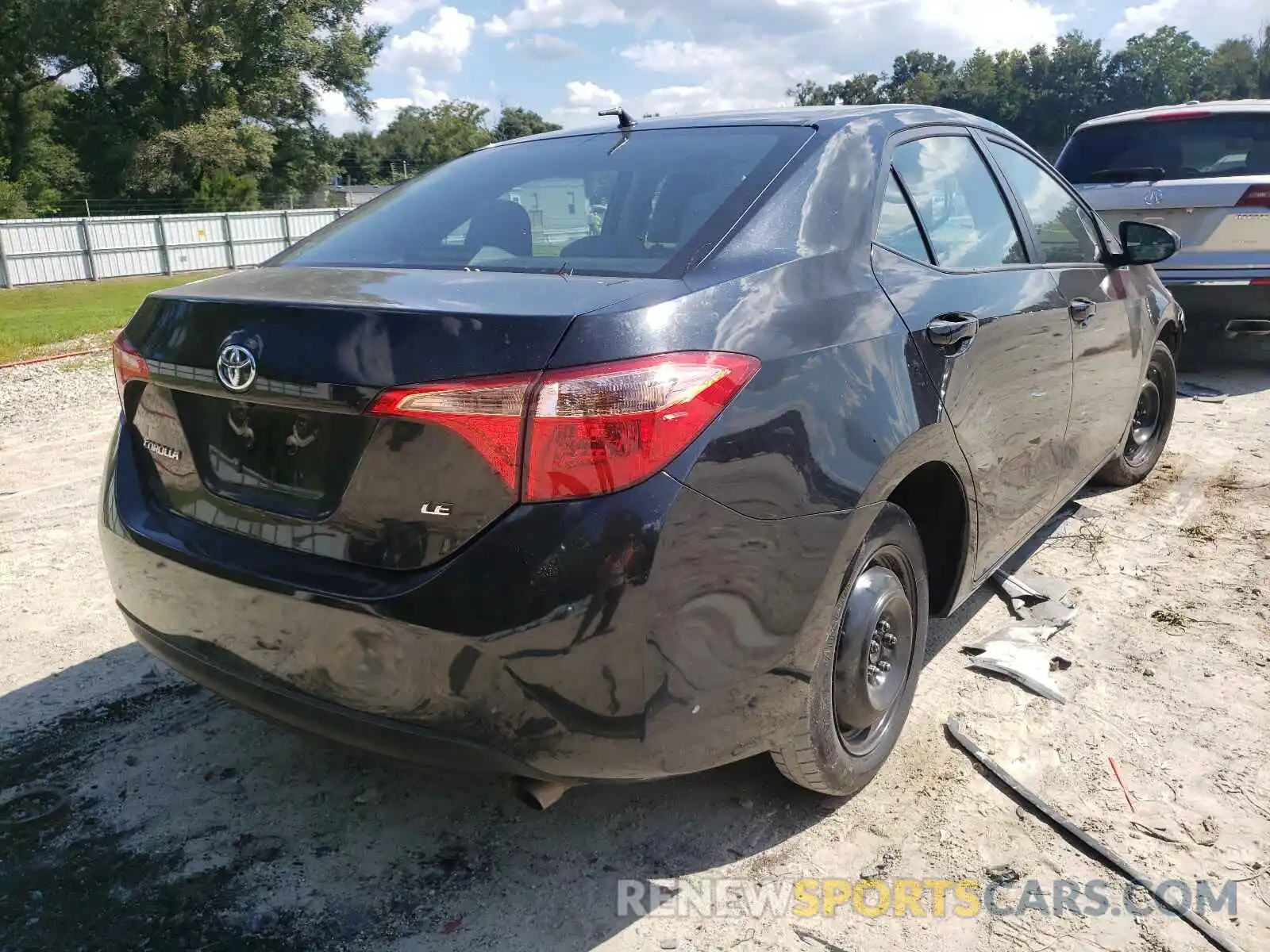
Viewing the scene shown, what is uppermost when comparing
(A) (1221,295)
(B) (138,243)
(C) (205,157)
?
(C) (205,157)

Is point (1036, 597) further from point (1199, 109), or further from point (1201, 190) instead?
point (1199, 109)

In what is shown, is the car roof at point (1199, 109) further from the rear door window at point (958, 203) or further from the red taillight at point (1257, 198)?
the rear door window at point (958, 203)

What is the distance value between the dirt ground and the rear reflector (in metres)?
0.68

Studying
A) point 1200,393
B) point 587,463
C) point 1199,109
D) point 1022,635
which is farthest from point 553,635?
point 1199,109

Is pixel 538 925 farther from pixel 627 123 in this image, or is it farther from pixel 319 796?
pixel 627 123

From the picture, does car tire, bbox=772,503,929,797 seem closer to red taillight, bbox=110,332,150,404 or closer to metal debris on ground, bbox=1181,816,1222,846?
metal debris on ground, bbox=1181,816,1222,846

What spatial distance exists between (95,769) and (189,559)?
1.00m

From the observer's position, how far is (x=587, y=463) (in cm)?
185

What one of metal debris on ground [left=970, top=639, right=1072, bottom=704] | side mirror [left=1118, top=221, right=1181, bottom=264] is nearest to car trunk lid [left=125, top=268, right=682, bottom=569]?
metal debris on ground [left=970, top=639, right=1072, bottom=704]

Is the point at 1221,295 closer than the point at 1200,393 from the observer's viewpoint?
Yes

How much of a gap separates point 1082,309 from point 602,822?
101 inches

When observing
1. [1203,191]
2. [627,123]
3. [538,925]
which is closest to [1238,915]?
[538,925]

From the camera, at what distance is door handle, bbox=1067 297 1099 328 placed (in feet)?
12.0

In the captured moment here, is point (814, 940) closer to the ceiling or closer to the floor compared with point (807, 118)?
closer to the floor
